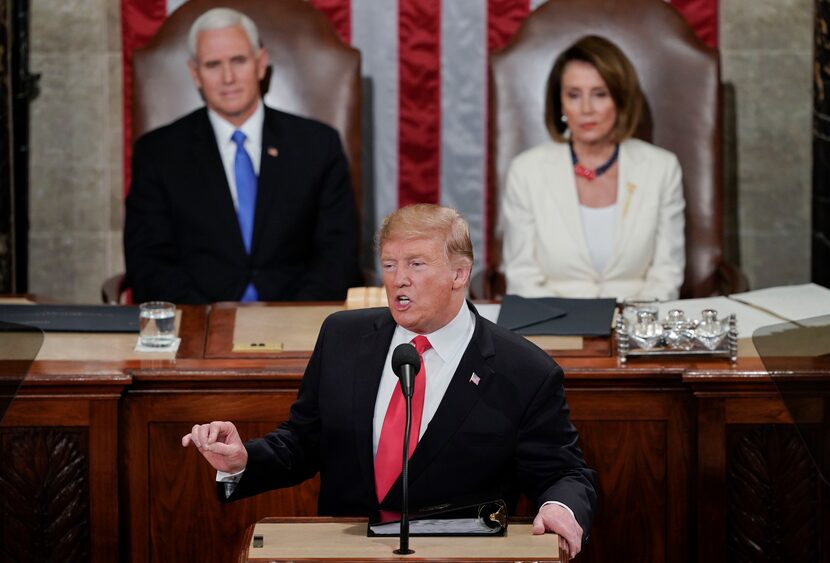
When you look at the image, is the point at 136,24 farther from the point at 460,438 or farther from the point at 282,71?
the point at 460,438

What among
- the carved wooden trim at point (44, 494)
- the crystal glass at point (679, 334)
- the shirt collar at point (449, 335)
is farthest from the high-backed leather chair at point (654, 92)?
the shirt collar at point (449, 335)

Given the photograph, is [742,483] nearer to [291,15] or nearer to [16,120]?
[291,15]

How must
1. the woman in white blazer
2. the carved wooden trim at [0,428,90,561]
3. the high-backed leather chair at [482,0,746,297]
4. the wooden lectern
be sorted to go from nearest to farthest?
1. the wooden lectern
2. the carved wooden trim at [0,428,90,561]
3. the woman in white blazer
4. the high-backed leather chair at [482,0,746,297]

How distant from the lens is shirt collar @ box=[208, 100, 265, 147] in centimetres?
514

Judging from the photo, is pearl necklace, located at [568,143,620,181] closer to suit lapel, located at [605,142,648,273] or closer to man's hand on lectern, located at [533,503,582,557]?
suit lapel, located at [605,142,648,273]

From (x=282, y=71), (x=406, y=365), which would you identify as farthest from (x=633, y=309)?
(x=282, y=71)

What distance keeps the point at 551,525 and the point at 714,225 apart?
9.46 ft

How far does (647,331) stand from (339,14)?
8.15ft

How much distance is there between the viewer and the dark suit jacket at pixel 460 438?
9.39 feet

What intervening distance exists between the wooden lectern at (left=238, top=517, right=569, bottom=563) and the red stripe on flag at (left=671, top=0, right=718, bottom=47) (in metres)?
3.45

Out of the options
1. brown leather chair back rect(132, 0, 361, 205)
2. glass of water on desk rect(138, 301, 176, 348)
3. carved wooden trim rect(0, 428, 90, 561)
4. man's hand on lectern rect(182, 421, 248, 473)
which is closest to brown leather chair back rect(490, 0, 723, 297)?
brown leather chair back rect(132, 0, 361, 205)

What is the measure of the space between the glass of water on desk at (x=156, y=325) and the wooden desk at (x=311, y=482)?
15 centimetres

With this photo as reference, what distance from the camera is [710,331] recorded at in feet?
12.0

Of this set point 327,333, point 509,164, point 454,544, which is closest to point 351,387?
point 327,333
